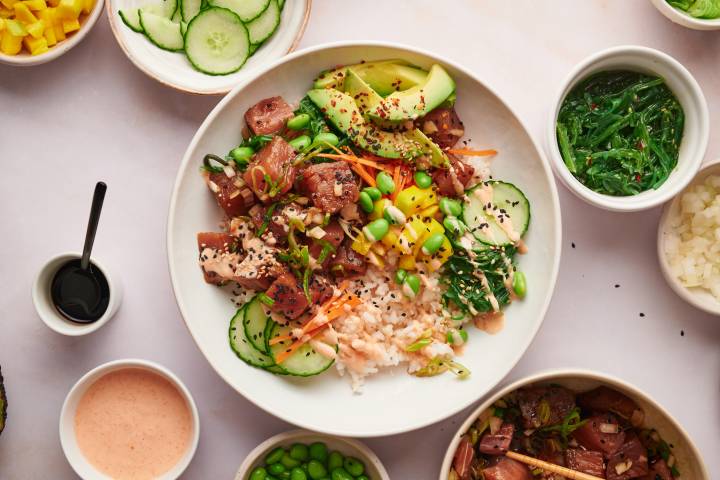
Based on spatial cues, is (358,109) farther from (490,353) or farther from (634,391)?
(634,391)

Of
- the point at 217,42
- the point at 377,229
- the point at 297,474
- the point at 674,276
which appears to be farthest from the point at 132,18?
the point at 674,276

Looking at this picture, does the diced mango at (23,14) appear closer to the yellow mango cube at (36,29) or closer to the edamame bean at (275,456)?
the yellow mango cube at (36,29)

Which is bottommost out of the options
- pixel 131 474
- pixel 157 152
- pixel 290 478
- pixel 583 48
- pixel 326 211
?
pixel 131 474

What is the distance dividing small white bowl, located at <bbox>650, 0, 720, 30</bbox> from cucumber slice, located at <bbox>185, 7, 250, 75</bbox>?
1.97 m

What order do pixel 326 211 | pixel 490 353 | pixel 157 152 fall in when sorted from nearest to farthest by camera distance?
pixel 326 211, pixel 490 353, pixel 157 152

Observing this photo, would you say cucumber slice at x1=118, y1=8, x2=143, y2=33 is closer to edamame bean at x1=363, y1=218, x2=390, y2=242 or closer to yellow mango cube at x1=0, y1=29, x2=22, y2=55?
yellow mango cube at x1=0, y1=29, x2=22, y2=55

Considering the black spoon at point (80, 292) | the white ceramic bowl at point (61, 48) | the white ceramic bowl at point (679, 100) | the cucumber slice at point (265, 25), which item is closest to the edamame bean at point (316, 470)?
the black spoon at point (80, 292)

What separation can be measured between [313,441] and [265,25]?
203 cm

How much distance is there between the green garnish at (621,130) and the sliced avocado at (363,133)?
0.75m

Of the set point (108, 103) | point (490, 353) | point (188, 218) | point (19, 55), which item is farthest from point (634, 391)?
point (19, 55)

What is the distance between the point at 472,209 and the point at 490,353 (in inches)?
26.6

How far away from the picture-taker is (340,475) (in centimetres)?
316

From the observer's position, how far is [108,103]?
3361 mm

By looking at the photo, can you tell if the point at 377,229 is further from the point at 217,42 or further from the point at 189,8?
the point at 189,8
